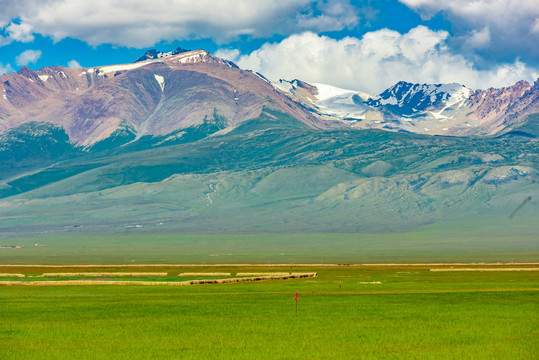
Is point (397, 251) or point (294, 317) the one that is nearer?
point (294, 317)

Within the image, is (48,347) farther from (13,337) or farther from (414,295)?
(414,295)

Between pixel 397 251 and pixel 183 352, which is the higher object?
Answer: pixel 397 251

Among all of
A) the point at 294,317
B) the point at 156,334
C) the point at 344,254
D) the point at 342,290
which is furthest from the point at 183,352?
the point at 344,254

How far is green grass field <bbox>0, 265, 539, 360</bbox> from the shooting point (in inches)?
1425

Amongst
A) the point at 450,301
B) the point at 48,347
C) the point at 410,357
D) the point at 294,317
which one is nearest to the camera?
the point at 410,357

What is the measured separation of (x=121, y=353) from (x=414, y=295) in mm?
34348

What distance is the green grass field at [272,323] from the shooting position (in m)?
36.2

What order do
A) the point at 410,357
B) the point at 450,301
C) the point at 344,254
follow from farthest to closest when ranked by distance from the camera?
the point at 344,254
the point at 450,301
the point at 410,357

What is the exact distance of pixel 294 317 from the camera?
4850cm

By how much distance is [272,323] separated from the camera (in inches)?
1805

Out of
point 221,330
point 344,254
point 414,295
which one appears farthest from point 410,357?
point 344,254

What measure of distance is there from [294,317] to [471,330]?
11.3m

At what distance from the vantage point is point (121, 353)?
35.8 metres

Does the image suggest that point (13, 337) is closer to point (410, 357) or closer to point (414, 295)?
point (410, 357)
